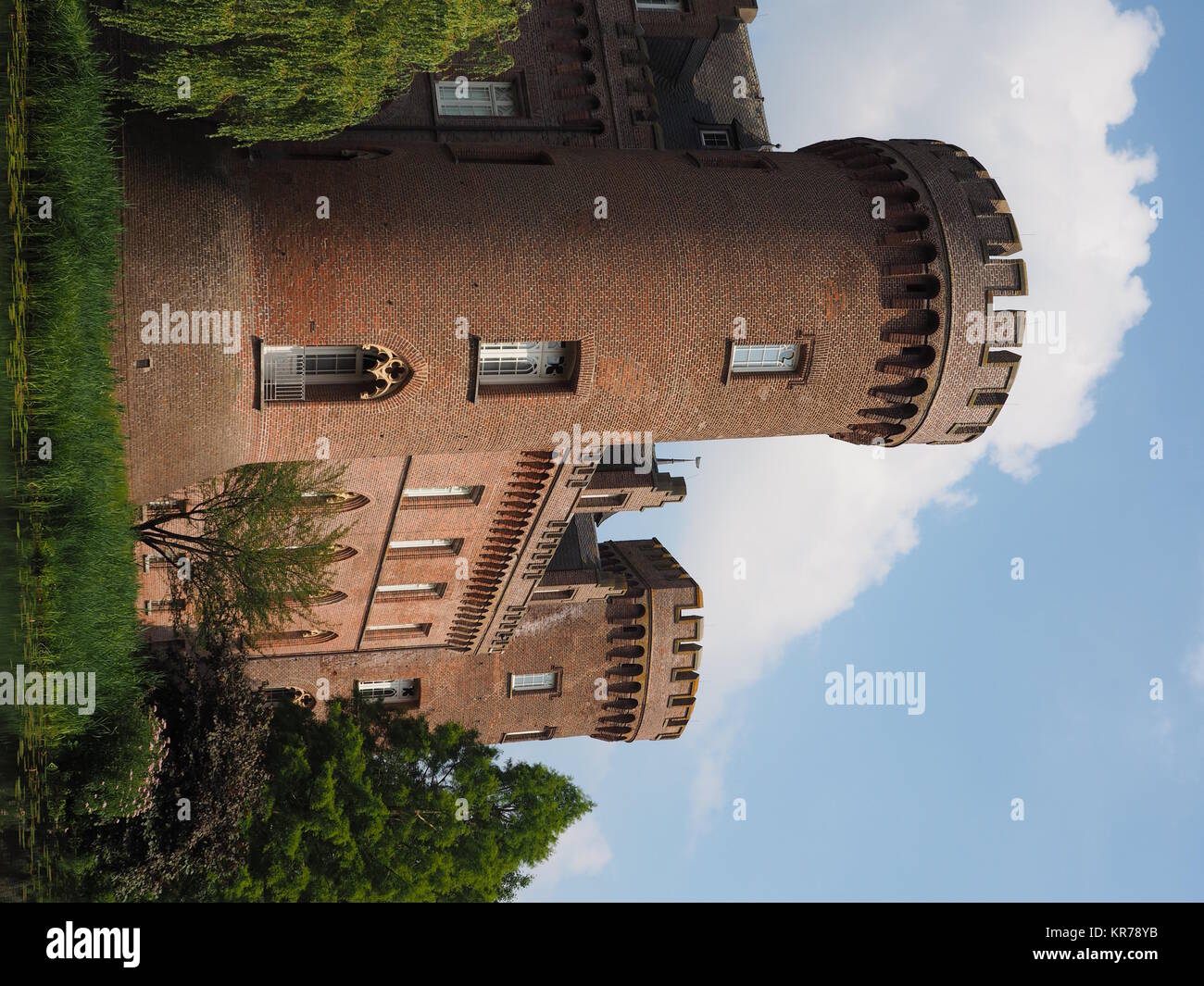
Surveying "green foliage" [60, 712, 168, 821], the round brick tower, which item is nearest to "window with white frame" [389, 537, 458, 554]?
the round brick tower

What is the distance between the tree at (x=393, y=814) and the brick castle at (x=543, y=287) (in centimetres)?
671

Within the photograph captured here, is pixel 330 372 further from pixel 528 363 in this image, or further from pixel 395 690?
pixel 395 690

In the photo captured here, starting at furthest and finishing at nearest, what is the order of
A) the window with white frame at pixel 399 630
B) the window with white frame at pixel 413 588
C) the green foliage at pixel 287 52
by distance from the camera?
the window with white frame at pixel 399 630 < the window with white frame at pixel 413 588 < the green foliage at pixel 287 52

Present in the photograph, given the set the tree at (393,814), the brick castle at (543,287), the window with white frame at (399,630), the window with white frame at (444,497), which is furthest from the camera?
the window with white frame at (399,630)

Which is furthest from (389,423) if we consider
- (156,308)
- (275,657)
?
(275,657)

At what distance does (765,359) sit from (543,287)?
4718 millimetres

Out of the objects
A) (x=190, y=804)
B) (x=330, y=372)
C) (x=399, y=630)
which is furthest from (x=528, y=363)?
(x=399, y=630)

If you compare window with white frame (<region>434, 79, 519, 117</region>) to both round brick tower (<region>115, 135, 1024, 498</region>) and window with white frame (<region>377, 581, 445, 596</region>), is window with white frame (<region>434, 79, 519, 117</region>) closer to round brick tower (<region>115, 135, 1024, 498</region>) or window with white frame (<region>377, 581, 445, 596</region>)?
round brick tower (<region>115, 135, 1024, 498</region>)

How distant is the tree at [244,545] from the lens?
2588cm

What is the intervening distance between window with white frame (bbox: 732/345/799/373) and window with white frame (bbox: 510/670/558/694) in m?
19.5

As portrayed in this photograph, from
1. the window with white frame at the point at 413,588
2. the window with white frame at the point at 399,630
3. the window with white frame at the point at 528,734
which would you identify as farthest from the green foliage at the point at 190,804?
the window with white frame at the point at 528,734

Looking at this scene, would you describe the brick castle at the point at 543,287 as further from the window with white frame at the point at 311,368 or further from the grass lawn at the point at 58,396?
the grass lawn at the point at 58,396

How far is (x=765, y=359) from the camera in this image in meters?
23.6
